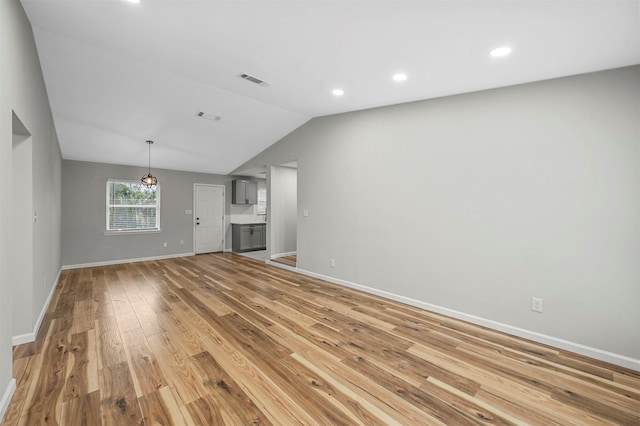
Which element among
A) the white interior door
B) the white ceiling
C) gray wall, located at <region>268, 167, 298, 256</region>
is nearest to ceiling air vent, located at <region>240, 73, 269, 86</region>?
the white ceiling

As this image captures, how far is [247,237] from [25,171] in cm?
543

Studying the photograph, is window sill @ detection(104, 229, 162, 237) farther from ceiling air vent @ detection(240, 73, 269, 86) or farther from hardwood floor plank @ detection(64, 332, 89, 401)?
ceiling air vent @ detection(240, 73, 269, 86)

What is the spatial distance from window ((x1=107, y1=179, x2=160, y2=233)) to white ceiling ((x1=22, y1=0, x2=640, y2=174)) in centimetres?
222

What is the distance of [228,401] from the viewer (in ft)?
5.72

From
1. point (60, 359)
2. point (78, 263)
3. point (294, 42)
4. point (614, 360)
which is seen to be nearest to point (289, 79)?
point (294, 42)

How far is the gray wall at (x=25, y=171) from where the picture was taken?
164cm

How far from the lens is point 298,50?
8.22 ft

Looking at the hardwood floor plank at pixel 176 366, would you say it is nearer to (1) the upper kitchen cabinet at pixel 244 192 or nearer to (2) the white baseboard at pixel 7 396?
(2) the white baseboard at pixel 7 396

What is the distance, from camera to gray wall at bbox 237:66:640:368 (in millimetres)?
2285

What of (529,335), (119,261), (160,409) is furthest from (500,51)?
(119,261)

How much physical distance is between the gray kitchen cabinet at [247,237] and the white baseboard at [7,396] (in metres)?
5.84

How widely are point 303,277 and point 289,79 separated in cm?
328

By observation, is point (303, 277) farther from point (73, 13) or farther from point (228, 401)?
point (73, 13)

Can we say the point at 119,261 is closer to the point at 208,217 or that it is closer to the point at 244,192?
the point at 208,217
